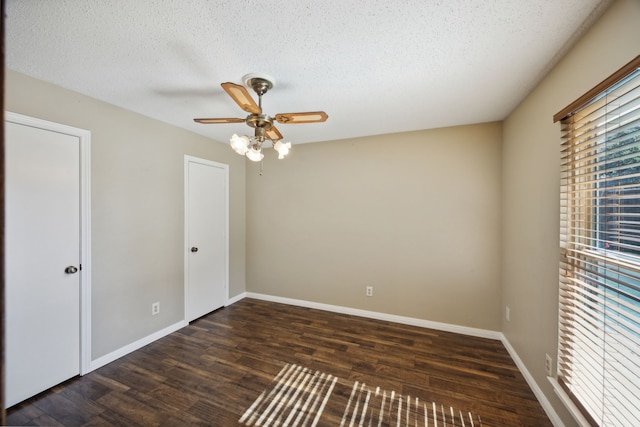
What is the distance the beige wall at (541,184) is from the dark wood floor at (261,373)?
35 centimetres

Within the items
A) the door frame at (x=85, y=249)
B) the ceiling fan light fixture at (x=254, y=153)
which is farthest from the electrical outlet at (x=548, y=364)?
the door frame at (x=85, y=249)

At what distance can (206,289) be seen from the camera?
330cm

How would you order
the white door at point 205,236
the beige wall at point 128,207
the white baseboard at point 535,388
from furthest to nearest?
the white door at point 205,236
the beige wall at point 128,207
the white baseboard at point 535,388

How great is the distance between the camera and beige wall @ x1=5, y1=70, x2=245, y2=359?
2.06 m

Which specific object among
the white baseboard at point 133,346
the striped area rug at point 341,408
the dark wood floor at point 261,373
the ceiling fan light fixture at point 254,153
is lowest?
the striped area rug at point 341,408

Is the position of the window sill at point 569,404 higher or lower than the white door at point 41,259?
lower

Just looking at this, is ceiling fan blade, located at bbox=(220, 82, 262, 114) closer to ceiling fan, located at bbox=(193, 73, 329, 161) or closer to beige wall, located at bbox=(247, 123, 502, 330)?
ceiling fan, located at bbox=(193, 73, 329, 161)

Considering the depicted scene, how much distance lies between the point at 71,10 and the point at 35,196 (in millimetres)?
1413

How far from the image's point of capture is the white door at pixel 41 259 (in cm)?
Answer: 175

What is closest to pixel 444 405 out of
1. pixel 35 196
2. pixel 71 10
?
pixel 71 10

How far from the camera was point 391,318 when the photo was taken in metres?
3.12

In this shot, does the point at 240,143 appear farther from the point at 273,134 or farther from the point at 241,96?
the point at 273,134

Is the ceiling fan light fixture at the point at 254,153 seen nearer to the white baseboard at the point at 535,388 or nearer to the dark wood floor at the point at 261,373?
the dark wood floor at the point at 261,373

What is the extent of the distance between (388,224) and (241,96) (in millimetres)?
2291
